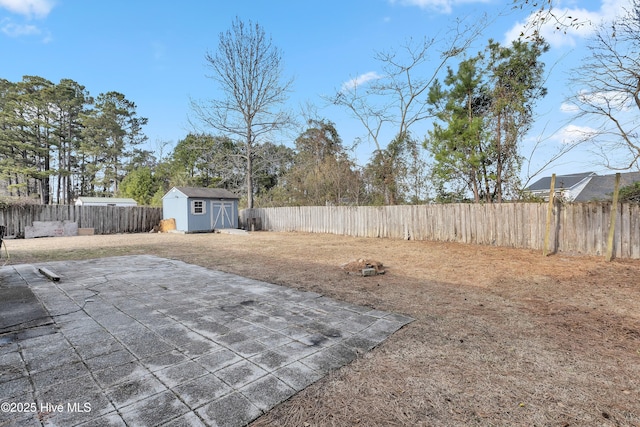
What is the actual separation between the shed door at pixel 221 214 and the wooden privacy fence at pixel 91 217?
11.0ft

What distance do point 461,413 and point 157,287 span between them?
389 cm

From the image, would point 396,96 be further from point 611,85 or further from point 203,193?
point 203,193

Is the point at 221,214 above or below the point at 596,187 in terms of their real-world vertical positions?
below

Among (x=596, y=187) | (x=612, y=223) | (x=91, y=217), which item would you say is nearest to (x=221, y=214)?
(x=91, y=217)

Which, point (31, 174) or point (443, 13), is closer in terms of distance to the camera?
point (443, 13)

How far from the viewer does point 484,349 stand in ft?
7.11

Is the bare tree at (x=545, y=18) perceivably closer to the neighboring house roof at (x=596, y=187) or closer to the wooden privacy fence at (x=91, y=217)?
the neighboring house roof at (x=596, y=187)

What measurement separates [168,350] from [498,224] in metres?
8.20

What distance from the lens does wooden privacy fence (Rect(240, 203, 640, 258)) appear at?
580 cm

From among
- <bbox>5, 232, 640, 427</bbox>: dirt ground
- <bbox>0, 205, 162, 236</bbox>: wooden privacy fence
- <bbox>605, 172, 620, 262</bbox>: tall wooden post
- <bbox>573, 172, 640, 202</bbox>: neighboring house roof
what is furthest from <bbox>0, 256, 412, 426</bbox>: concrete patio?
<bbox>573, 172, 640, 202</bbox>: neighboring house roof

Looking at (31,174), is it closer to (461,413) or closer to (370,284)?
(370,284)

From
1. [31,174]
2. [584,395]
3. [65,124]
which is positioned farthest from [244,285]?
[65,124]

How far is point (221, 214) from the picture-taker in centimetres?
1616

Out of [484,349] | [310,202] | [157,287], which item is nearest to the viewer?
[484,349]
